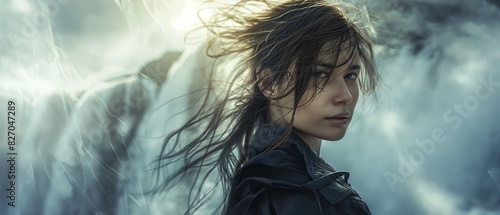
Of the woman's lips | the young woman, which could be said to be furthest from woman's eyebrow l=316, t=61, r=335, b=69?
Result: the woman's lips

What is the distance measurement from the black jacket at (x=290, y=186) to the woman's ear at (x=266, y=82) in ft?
0.50

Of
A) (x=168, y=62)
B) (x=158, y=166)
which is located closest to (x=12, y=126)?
(x=168, y=62)

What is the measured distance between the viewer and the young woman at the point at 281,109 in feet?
6.73

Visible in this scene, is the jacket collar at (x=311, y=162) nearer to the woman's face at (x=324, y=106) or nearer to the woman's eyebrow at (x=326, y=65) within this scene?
the woman's face at (x=324, y=106)

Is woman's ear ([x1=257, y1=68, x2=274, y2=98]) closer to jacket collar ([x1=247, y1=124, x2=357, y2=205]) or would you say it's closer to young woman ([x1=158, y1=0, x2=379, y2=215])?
young woman ([x1=158, y1=0, x2=379, y2=215])

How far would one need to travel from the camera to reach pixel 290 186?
1992 mm

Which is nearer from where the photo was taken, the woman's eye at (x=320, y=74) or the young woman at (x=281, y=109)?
the young woman at (x=281, y=109)

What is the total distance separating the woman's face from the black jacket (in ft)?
0.20

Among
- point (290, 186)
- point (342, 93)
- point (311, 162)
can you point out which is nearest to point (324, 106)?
point (342, 93)

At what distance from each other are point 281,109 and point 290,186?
38cm

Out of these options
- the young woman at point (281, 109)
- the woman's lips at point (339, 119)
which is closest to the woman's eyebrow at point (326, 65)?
the young woman at point (281, 109)

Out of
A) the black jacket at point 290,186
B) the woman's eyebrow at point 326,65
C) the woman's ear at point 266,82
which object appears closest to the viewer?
the black jacket at point 290,186

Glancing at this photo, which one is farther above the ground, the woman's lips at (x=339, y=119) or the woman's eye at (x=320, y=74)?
the woman's eye at (x=320, y=74)

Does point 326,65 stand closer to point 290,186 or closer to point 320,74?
point 320,74
